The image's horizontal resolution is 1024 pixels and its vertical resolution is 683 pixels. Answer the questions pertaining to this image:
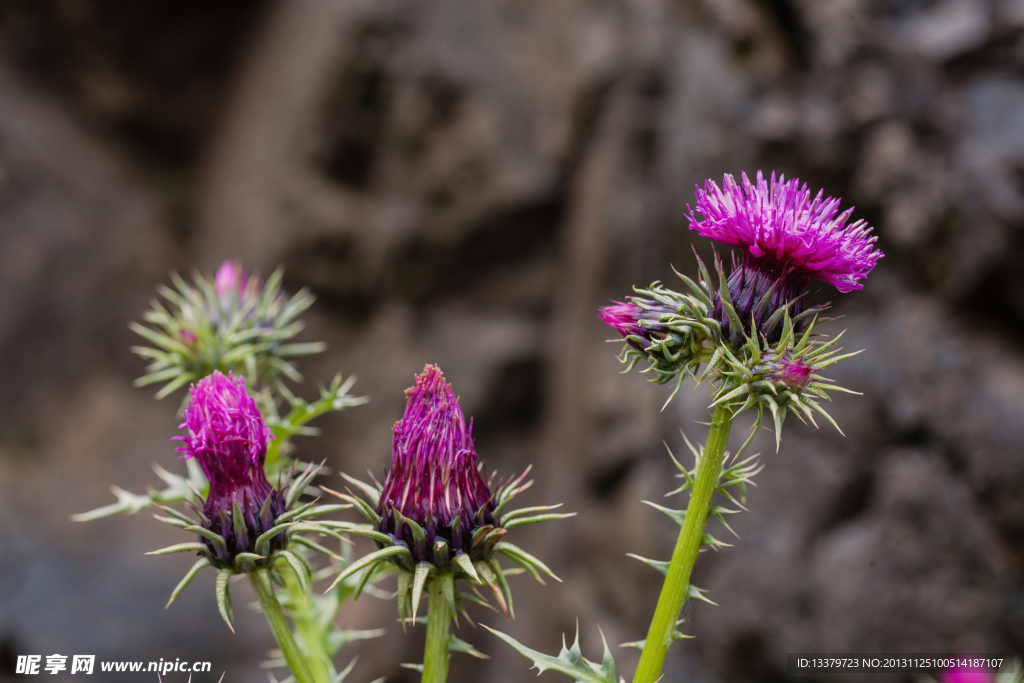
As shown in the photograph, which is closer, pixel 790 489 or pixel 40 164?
pixel 790 489

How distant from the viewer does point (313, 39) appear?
6.95 metres

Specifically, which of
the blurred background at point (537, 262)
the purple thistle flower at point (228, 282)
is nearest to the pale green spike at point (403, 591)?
the purple thistle flower at point (228, 282)

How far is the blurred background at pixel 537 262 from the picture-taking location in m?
4.76

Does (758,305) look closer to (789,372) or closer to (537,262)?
(789,372)

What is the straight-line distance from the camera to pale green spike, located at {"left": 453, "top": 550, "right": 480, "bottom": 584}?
5.14ft

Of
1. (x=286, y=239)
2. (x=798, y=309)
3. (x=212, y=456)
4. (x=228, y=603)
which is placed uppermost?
(x=286, y=239)

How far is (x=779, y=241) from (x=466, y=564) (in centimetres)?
105

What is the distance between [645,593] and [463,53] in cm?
513

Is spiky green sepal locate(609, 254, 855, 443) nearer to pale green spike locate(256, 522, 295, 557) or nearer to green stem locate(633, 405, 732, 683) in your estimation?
green stem locate(633, 405, 732, 683)

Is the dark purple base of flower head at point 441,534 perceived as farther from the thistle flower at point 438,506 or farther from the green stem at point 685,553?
the green stem at point 685,553

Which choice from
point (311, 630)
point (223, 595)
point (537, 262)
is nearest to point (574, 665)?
point (223, 595)

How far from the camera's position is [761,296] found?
5.82 feet

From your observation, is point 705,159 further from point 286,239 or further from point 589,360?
point 286,239

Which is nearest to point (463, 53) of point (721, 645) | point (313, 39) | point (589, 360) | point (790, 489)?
point (313, 39)
